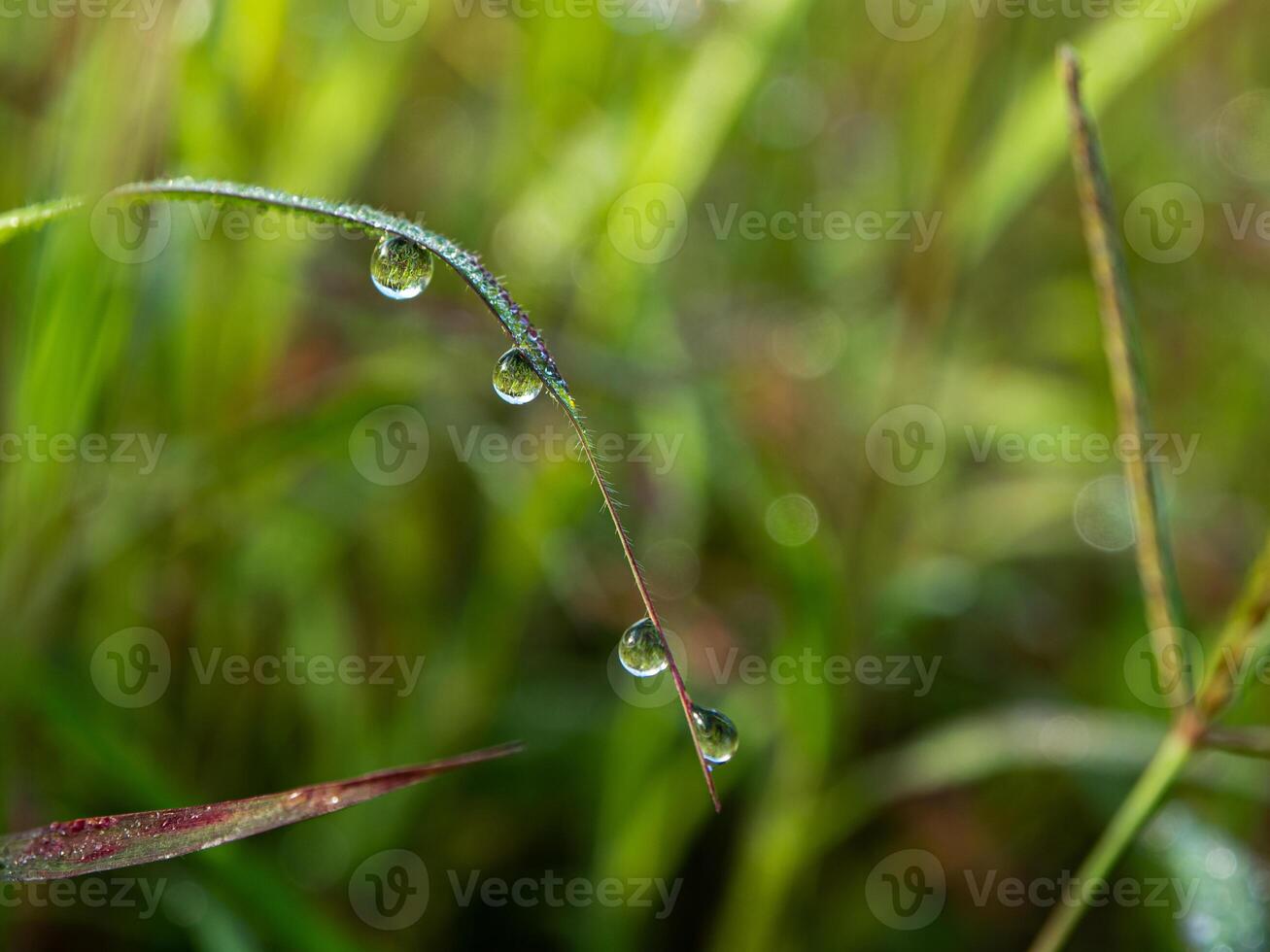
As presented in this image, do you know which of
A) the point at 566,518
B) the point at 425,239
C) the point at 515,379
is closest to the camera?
the point at 425,239

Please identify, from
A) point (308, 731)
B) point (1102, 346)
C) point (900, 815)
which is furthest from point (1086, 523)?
point (308, 731)

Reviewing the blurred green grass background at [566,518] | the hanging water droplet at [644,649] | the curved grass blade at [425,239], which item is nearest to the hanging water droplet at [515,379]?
the curved grass blade at [425,239]

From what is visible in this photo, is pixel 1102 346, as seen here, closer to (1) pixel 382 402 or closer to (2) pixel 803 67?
(2) pixel 803 67

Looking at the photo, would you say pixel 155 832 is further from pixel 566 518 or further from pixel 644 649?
pixel 566 518

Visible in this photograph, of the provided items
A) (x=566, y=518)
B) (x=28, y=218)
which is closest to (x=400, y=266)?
(x=28, y=218)

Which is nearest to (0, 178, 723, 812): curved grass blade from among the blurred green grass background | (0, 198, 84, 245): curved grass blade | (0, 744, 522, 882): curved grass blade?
(0, 198, 84, 245): curved grass blade
